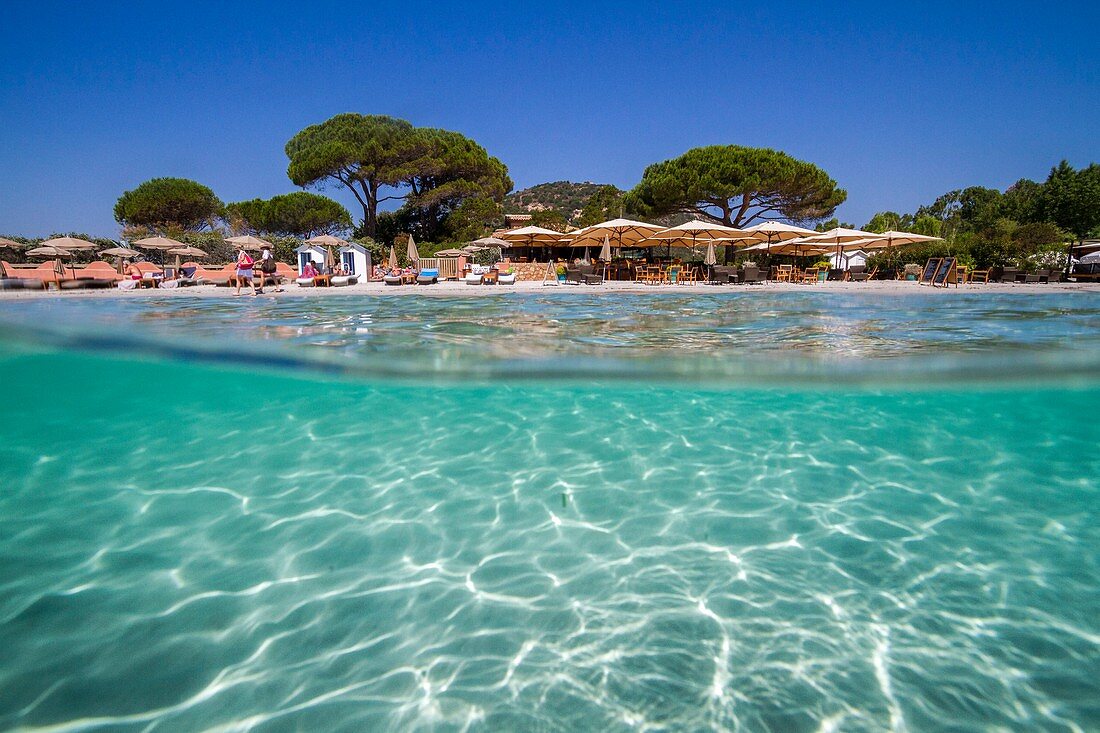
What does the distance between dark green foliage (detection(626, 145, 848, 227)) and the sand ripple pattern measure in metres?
28.4

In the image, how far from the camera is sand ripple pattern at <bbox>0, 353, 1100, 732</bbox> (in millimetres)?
1760

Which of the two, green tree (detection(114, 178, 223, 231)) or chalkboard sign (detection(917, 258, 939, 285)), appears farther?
green tree (detection(114, 178, 223, 231))

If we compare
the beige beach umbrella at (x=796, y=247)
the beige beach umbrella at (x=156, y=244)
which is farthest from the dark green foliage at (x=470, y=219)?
the beige beach umbrella at (x=796, y=247)

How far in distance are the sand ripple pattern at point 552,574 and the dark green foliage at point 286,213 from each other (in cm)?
4021

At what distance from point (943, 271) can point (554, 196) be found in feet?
255

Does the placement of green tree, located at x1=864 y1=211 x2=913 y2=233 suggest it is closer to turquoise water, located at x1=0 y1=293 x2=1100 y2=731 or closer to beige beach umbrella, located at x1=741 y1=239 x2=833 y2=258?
beige beach umbrella, located at x1=741 y1=239 x2=833 y2=258

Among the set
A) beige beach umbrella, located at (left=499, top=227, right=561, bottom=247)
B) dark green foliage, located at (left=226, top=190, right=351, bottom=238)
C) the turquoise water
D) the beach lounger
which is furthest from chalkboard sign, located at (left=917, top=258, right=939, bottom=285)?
dark green foliage, located at (left=226, top=190, right=351, bottom=238)

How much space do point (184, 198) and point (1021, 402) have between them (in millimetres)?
49712

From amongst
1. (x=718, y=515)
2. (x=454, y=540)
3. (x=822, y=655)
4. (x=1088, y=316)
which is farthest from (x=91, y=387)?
(x=1088, y=316)

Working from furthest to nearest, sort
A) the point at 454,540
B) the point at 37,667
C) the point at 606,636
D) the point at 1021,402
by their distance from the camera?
the point at 1021,402 < the point at 454,540 < the point at 606,636 < the point at 37,667

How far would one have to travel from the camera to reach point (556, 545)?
2.71 m

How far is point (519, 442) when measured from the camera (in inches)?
163

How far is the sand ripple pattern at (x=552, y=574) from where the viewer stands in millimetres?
1760

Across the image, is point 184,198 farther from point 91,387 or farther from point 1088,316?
point 1088,316
